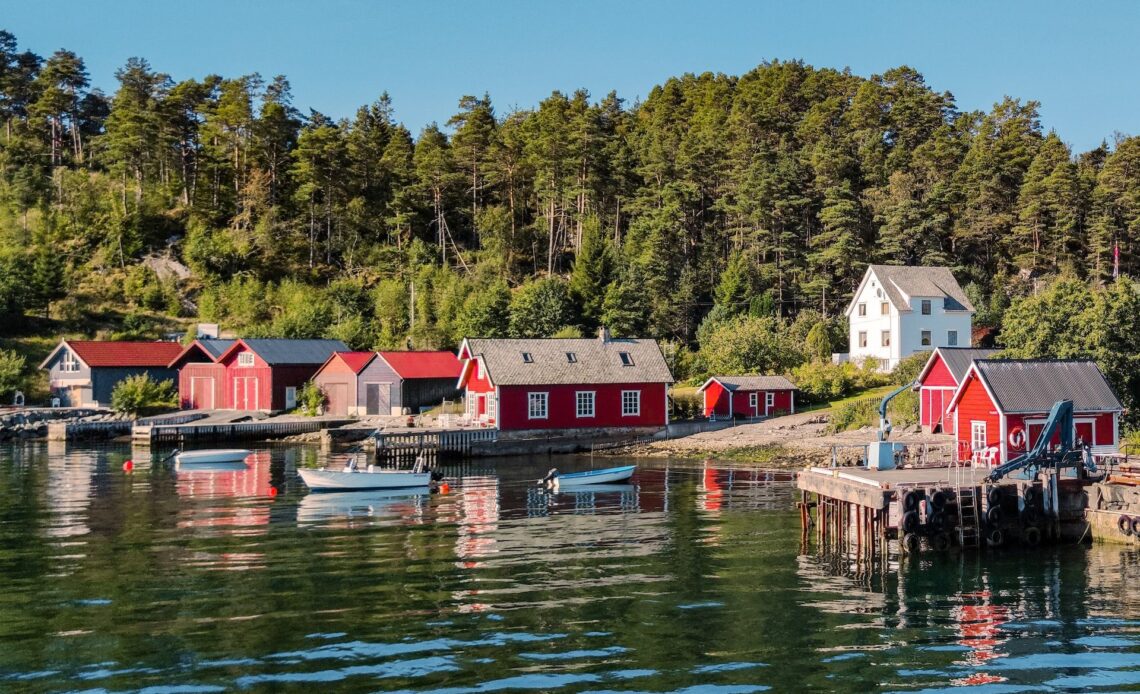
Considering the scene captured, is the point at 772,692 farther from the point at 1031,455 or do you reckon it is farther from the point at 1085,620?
the point at 1031,455

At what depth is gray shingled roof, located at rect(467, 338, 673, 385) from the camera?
60781mm

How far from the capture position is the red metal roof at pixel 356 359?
72312 millimetres

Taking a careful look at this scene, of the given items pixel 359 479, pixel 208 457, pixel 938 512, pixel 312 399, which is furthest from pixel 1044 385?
pixel 312 399

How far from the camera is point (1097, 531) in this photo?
3092 centimetres

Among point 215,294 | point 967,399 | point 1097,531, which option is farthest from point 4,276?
point 1097,531

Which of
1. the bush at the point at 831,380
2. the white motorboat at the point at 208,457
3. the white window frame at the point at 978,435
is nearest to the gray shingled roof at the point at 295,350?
the white motorboat at the point at 208,457

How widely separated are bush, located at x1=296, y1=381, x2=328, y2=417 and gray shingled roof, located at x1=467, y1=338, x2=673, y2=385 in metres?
16.7

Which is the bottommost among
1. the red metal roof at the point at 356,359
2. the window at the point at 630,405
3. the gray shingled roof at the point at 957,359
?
the window at the point at 630,405

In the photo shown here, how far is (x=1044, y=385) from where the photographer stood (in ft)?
132

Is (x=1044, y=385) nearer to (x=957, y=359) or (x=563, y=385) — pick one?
(x=957, y=359)

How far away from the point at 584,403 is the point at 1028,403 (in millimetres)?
27635

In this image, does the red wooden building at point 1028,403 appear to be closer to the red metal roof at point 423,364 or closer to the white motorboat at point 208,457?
the white motorboat at point 208,457

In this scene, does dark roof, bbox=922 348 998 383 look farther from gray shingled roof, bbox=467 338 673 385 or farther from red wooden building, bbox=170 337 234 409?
red wooden building, bbox=170 337 234 409

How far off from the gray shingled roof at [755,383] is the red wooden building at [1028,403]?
24343 millimetres
